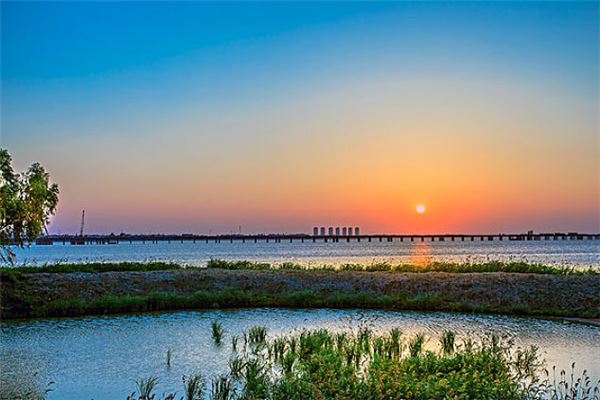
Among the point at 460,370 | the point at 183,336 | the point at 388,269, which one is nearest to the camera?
the point at 460,370

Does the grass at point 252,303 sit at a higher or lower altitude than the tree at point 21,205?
lower

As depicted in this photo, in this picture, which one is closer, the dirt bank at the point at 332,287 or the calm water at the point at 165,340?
the calm water at the point at 165,340

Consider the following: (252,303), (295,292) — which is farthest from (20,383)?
(295,292)

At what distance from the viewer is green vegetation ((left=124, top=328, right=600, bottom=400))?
32.2 ft

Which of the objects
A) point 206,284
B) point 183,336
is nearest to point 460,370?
point 183,336

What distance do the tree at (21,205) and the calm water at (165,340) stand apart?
3029 millimetres

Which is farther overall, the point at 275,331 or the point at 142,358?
the point at 275,331

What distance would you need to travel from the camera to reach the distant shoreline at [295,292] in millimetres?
23453

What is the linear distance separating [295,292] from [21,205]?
11.6 metres

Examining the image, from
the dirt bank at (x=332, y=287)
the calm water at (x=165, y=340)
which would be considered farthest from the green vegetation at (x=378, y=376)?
the dirt bank at (x=332, y=287)

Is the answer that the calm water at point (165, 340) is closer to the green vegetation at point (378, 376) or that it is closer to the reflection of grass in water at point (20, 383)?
the reflection of grass in water at point (20, 383)

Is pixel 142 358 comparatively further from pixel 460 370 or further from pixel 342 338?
pixel 460 370

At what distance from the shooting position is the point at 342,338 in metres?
15.1

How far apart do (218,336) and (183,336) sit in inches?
64.8
